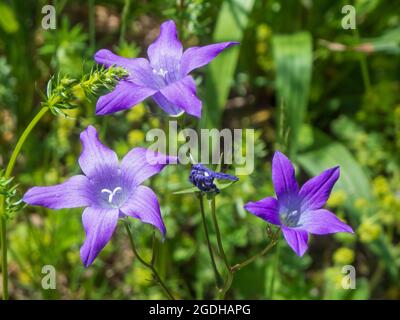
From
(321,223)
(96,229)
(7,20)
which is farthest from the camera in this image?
(7,20)

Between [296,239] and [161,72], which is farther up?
[161,72]

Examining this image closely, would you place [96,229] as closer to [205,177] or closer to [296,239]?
[205,177]

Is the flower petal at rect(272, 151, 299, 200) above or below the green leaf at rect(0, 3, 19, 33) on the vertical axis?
below

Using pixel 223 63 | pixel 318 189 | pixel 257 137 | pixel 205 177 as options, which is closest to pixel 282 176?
pixel 318 189

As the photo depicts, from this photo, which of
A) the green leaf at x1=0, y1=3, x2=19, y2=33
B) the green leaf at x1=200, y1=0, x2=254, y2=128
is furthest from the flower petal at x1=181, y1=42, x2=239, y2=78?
the green leaf at x1=0, y1=3, x2=19, y2=33

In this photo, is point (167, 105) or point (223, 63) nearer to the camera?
point (167, 105)

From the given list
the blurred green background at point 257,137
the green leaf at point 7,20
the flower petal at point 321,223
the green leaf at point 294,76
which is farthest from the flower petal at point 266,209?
the green leaf at point 7,20

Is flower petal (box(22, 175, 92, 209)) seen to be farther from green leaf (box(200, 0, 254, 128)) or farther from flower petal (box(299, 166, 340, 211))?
green leaf (box(200, 0, 254, 128))

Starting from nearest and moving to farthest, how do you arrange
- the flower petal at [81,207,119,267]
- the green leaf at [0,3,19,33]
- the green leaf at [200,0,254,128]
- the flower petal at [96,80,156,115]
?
the flower petal at [81,207,119,267] → the flower petal at [96,80,156,115] → the green leaf at [200,0,254,128] → the green leaf at [0,3,19,33]
